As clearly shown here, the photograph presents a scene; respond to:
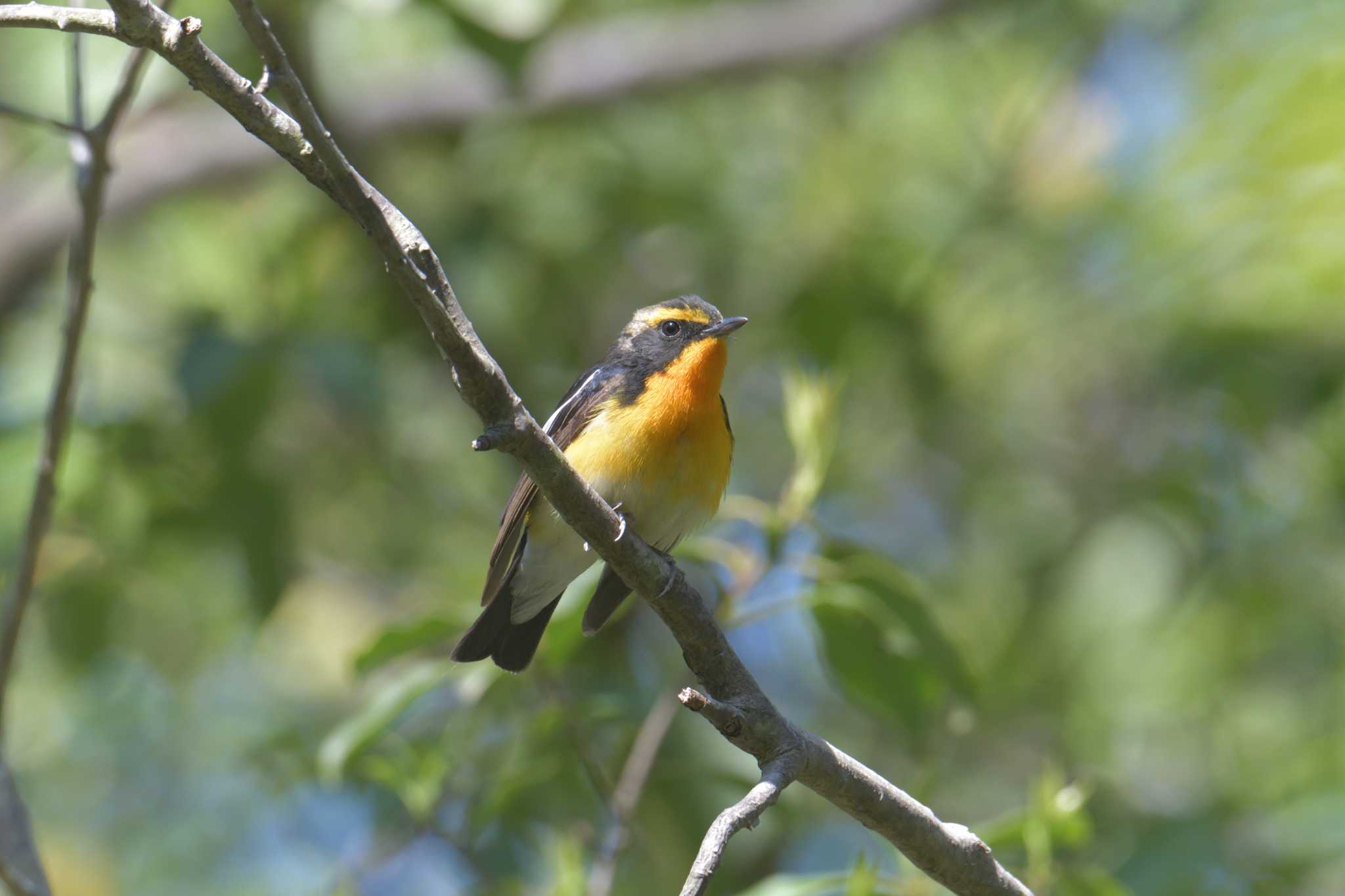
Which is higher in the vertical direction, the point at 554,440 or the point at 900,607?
the point at 554,440

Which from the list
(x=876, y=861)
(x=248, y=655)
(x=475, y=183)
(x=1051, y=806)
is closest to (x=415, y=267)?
(x=876, y=861)

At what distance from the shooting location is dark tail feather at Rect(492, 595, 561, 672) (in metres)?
4.51

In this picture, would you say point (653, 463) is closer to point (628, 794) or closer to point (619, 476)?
→ point (619, 476)

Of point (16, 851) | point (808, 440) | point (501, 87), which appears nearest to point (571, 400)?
point (808, 440)

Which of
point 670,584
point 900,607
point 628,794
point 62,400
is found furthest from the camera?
point 628,794

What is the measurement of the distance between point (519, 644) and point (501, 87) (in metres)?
3.27

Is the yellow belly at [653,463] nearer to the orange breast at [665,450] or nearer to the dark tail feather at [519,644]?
the orange breast at [665,450]

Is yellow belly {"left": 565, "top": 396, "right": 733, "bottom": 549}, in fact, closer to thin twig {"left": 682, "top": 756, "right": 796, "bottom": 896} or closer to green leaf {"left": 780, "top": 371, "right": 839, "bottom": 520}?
green leaf {"left": 780, "top": 371, "right": 839, "bottom": 520}

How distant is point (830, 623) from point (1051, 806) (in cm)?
81

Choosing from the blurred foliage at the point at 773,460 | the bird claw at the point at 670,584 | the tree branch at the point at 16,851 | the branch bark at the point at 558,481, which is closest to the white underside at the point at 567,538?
the blurred foliage at the point at 773,460

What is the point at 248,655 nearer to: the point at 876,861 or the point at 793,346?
the point at 793,346

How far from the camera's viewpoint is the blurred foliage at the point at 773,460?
16.2 feet

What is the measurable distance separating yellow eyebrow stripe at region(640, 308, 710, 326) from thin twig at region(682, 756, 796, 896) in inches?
104

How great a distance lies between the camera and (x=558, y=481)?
2.84m
